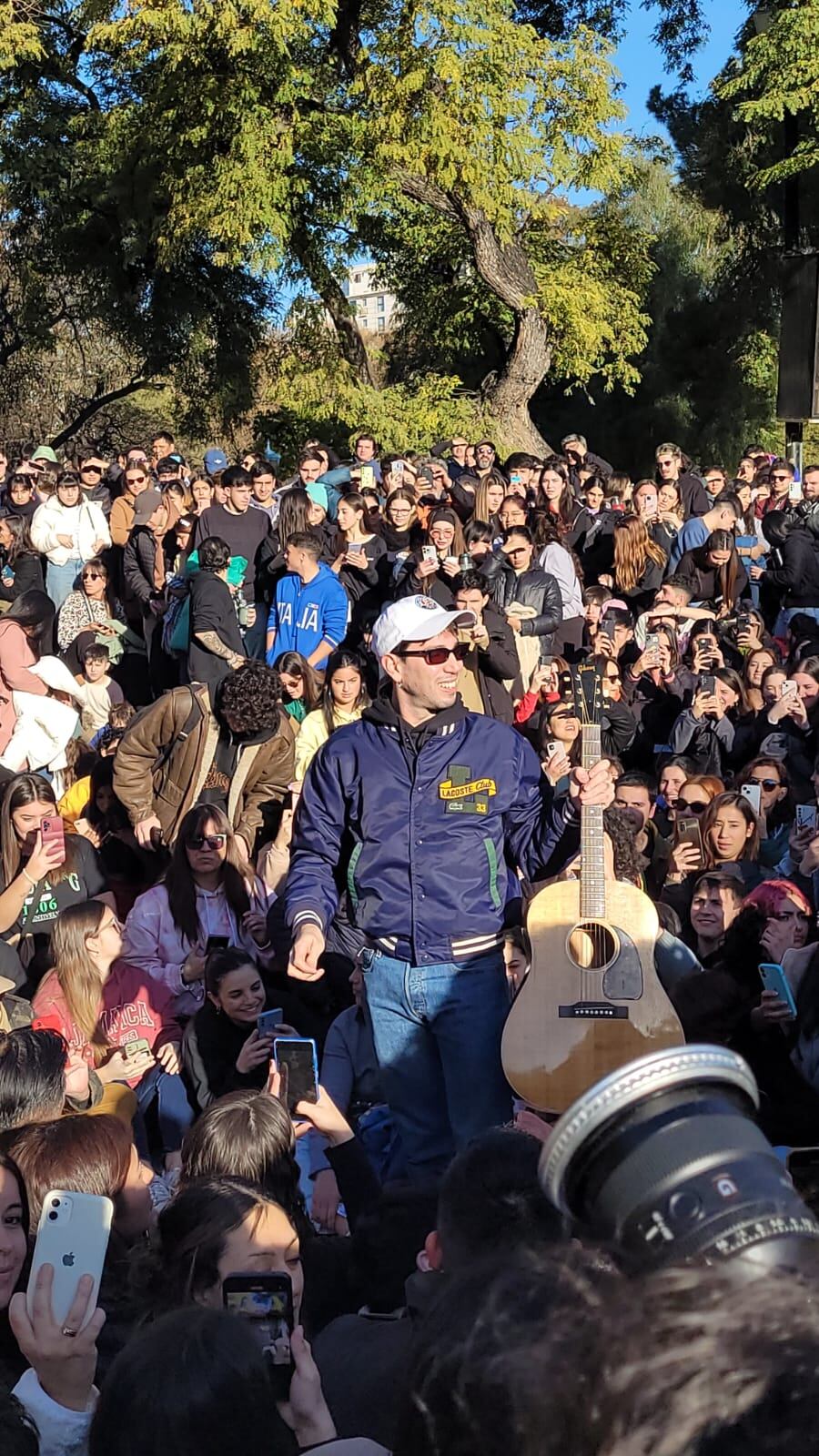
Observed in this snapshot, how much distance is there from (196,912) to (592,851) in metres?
1.91

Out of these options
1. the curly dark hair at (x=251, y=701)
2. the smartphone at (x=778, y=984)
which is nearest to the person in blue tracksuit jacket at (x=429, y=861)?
the smartphone at (x=778, y=984)

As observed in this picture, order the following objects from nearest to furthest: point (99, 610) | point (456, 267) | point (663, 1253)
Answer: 1. point (663, 1253)
2. point (99, 610)
3. point (456, 267)

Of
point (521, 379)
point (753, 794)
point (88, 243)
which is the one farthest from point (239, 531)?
point (88, 243)

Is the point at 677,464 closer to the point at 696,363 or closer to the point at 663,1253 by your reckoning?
the point at 663,1253

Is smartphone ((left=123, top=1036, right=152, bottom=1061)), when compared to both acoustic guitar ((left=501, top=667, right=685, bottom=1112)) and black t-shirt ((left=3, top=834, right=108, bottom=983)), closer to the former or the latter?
black t-shirt ((left=3, top=834, right=108, bottom=983))

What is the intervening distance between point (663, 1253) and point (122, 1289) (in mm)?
2061

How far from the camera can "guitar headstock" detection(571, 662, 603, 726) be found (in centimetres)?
497

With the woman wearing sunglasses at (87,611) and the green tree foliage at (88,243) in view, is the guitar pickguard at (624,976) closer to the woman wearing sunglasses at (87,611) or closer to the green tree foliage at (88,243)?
the woman wearing sunglasses at (87,611)

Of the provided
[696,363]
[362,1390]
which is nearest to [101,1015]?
[362,1390]

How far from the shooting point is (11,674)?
6848 mm

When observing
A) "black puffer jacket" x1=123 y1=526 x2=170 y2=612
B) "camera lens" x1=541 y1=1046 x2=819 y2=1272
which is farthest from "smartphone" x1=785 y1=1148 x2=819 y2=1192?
"black puffer jacket" x1=123 y1=526 x2=170 y2=612

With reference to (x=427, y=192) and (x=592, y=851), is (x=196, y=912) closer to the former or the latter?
(x=592, y=851)

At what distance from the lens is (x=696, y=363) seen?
1139 inches

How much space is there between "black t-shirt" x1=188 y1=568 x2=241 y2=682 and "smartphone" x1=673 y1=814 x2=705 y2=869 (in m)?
2.78
